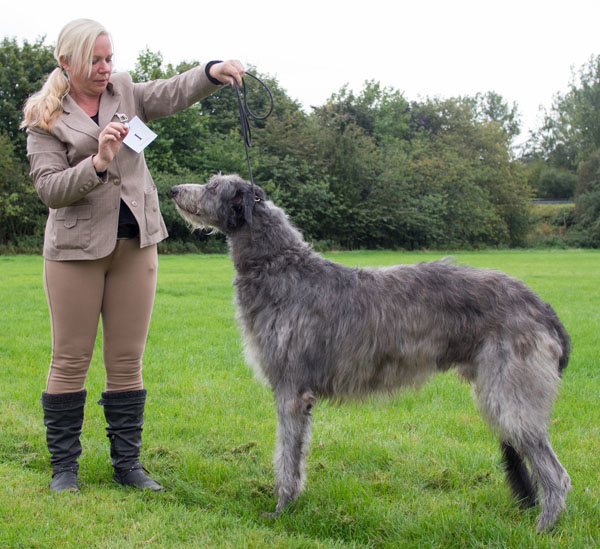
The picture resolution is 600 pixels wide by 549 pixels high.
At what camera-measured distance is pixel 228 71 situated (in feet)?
13.4

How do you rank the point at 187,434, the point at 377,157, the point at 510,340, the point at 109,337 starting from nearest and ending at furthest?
the point at 510,340 < the point at 109,337 < the point at 187,434 < the point at 377,157

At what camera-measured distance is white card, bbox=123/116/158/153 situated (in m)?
3.89

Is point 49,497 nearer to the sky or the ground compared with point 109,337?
nearer to the ground

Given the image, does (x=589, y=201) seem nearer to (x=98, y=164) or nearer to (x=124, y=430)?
(x=124, y=430)

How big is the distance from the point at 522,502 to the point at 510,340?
108 cm

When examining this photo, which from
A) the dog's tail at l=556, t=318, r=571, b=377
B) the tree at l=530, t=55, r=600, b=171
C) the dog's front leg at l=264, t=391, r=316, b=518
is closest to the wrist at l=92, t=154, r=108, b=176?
the dog's front leg at l=264, t=391, r=316, b=518

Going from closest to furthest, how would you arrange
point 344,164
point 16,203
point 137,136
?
point 137,136 → point 16,203 → point 344,164

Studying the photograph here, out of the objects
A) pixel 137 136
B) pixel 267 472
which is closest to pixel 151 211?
pixel 137 136

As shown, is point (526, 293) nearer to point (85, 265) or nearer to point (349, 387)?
point (349, 387)

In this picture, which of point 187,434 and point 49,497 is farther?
point 187,434

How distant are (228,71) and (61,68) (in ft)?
3.59

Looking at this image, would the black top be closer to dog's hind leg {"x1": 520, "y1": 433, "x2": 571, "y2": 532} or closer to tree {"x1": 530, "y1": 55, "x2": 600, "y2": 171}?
dog's hind leg {"x1": 520, "y1": 433, "x2": 571, "y2": 532}

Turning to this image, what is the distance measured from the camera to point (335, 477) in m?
4.25

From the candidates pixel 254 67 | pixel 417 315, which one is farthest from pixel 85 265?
pixel 254 67
